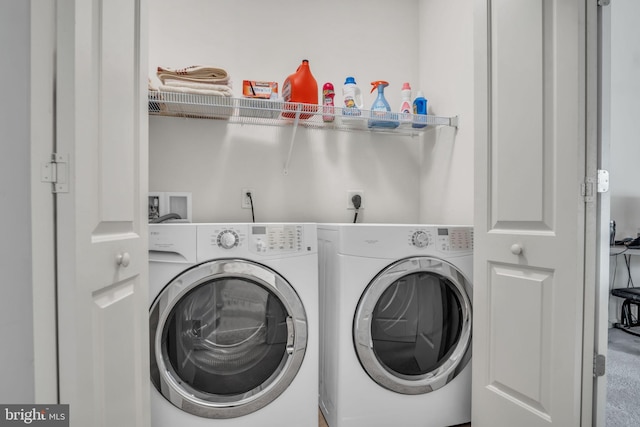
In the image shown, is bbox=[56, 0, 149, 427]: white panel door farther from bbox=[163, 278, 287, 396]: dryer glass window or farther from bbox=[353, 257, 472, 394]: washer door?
bbox=[353, 257, 472, 394]: washer door

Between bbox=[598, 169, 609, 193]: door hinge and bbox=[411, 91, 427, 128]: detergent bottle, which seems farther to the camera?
bbox=[411, 91, 427, 128]: detergent bottle

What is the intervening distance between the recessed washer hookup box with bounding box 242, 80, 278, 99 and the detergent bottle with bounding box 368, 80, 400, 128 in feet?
1.74

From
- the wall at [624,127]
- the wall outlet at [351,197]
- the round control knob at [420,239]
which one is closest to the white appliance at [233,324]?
the round control knob at [420,239]

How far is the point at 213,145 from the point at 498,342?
5.37ft

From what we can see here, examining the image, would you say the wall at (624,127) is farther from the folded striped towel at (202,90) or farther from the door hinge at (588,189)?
the folded striped towel at (202,90)

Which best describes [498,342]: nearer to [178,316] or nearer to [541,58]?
[541,58]

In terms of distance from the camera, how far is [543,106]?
1.05 meters

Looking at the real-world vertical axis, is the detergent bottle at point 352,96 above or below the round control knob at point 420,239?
above

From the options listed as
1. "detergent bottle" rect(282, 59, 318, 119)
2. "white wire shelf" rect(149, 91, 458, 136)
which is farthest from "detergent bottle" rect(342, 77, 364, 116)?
"detergent bottle" rect(282, 59, 318, 119)

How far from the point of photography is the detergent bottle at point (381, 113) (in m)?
1.75

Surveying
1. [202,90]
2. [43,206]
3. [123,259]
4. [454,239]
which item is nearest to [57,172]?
[43,206]

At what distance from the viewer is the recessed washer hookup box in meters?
1.61

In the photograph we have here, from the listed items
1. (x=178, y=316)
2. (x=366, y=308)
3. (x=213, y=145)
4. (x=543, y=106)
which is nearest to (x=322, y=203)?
(x=213, y=145)

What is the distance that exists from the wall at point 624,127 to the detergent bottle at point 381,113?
2.25m
